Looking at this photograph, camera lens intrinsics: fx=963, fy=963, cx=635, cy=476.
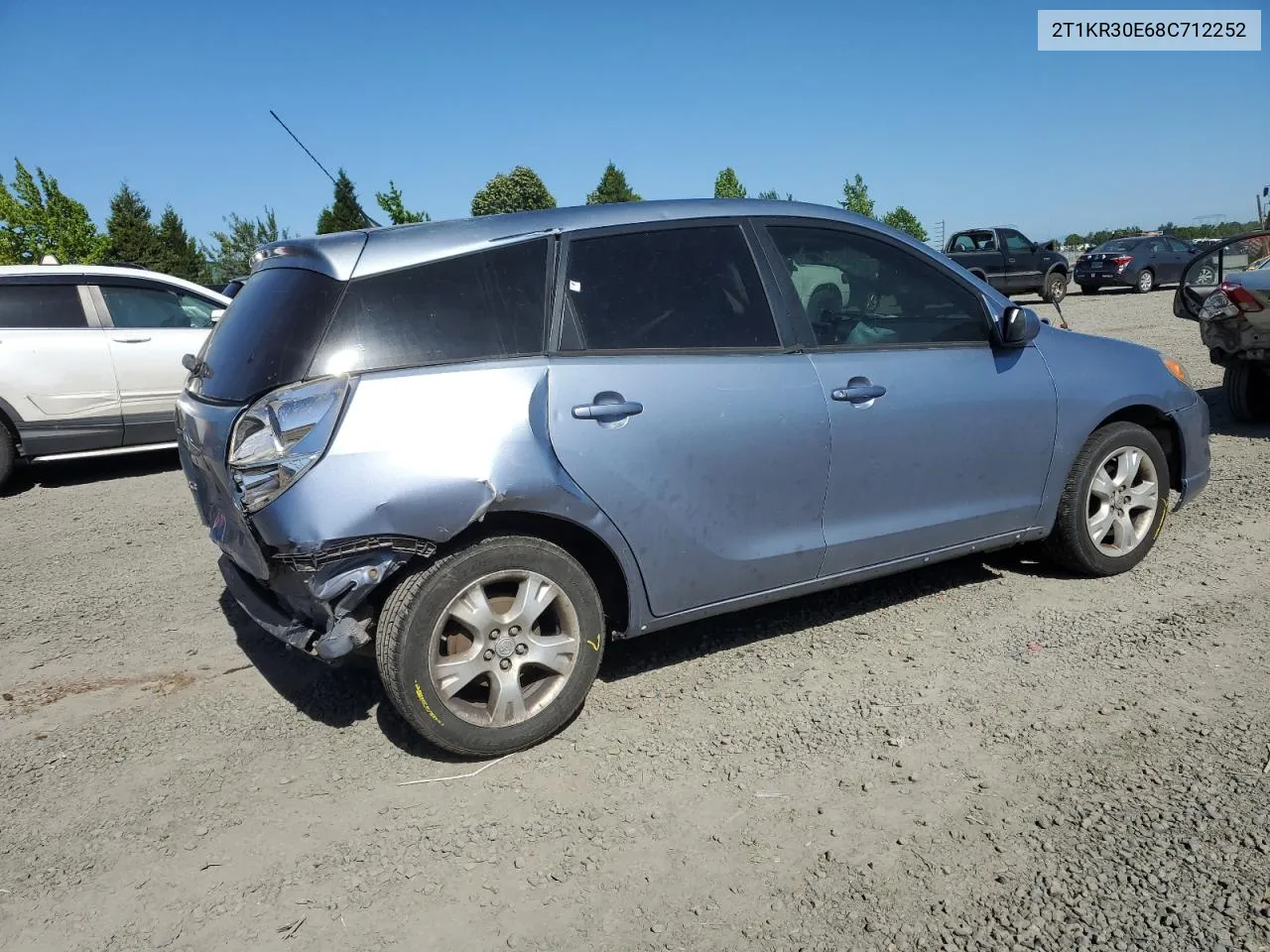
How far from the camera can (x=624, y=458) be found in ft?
10.5

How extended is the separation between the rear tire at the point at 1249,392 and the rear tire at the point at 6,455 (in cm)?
964

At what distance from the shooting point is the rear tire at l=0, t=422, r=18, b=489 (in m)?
7.74

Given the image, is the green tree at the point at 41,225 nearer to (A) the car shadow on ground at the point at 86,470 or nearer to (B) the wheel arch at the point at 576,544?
(A) the car shadow on ground at the point at 86,470

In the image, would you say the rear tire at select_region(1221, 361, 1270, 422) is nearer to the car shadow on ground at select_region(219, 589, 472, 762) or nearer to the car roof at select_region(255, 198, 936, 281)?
the car roof at select_region(255, 198, 936, 281)

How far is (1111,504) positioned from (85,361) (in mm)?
7673

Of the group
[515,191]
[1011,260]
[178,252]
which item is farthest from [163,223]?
[1011,260]

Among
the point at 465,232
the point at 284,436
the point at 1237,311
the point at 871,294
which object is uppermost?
the point at 465,232

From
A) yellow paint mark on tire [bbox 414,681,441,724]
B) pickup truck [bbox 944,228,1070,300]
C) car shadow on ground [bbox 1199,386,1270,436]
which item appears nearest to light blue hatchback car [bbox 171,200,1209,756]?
yellow paint mark on tire [bbox 414,681,441,724]

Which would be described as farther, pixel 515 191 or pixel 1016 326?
pixel 515 191

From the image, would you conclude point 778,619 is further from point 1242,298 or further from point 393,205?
point 393,205

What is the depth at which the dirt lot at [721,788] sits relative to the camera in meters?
2.39

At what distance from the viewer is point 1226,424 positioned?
763cm

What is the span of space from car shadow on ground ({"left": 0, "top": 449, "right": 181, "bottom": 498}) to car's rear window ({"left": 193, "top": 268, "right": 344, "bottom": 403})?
16.6ft

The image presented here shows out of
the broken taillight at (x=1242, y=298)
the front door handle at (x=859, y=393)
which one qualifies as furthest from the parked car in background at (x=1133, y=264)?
the front door handle at (x=859, y=393)
